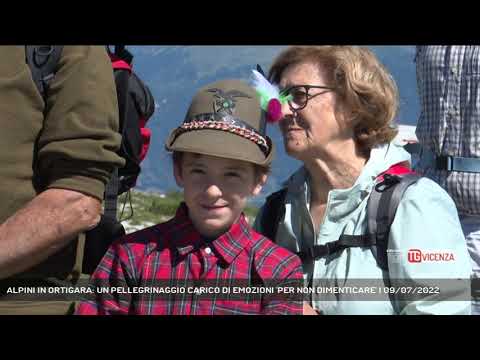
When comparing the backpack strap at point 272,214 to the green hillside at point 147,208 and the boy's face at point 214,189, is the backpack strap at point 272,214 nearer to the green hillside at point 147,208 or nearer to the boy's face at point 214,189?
the green hillside at point 147,208

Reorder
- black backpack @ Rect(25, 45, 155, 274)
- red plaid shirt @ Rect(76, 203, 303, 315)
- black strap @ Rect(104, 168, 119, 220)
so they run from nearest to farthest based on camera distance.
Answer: red plaid shirt @ Rect(76, 203, 303, 315)
black backpack @ Rect(25, 45, 155, 274)
black strap @ Rect(104, 168, 119, 220)

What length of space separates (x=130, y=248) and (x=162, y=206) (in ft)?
1.89

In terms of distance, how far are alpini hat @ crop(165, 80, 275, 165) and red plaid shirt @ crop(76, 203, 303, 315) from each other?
0.27 m

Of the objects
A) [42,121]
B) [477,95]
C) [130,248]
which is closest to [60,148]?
[42,121]

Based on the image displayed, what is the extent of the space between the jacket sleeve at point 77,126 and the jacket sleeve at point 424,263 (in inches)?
39.3

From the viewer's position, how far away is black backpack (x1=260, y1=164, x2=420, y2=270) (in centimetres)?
234

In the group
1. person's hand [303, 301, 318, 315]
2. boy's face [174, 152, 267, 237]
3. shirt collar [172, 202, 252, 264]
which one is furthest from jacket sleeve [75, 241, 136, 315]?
person's hand [303, 301, 318, 315]

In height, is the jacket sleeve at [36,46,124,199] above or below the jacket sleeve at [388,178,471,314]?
above

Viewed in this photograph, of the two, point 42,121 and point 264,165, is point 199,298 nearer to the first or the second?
point 264,165

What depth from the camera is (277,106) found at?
7.89 feet

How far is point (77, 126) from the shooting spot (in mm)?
2189

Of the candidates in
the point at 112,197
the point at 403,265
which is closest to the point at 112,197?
the point at 112,197

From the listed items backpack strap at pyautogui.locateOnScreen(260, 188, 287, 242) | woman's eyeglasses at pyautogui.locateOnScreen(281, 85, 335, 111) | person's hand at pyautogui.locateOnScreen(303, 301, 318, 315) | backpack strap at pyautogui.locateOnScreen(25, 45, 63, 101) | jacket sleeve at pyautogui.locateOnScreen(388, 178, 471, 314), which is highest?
woman's eyeglasses at pyautogui.locateOnScreen(281, 85, 335, 111)

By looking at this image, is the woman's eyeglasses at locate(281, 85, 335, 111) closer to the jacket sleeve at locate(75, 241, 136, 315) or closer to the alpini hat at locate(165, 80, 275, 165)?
the alpini hat at locate(165, 80, 275, 165)
